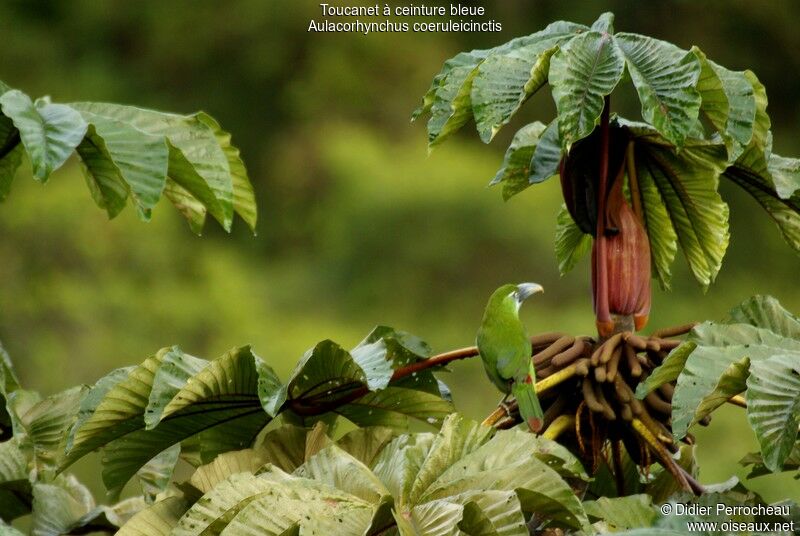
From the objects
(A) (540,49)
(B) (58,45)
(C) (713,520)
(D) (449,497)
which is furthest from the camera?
(B) (58,45)

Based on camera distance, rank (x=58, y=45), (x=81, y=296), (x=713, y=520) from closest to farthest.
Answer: (x=713, y=520) → (x=81, y=296) → (x=58, y=45)

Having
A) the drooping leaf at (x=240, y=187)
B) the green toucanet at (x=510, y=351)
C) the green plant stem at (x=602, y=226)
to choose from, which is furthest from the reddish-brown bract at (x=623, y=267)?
the drooping leaf at (x=240, y=187)

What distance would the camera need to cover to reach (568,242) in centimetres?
161

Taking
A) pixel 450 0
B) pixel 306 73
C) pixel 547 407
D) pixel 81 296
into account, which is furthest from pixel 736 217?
pixel 547 407

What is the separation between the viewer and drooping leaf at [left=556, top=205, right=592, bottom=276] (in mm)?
1602

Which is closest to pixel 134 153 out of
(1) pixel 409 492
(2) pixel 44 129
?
(2) pixel 44 129

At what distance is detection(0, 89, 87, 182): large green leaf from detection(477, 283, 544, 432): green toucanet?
0.52 metres

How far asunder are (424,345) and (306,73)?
559cm

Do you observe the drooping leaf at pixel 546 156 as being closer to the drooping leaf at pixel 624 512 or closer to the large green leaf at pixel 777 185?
the large green leaf at pixel 777 185

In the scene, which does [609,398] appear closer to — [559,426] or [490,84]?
[559,426]

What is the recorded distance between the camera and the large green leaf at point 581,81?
1179 mm

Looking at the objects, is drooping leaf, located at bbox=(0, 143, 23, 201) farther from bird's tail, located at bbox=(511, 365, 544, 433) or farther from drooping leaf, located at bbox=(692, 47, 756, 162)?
drooping leaf, located at bbox=(692, 47, 756, 162)

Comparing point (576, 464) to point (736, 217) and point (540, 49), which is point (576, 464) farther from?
point (736, 217)

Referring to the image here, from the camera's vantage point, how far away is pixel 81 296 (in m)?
5.81
